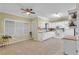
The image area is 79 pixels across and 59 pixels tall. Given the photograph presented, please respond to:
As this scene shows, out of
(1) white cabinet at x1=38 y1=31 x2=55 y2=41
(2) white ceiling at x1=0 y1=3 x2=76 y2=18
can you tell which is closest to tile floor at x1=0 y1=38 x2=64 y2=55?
(1) white cabinet at x1=38 y1=31 x2=55 y2=41

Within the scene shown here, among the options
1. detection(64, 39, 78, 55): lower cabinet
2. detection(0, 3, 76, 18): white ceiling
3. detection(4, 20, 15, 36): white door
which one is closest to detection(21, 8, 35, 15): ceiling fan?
detection(0, 3, 76, 18): white ceiling

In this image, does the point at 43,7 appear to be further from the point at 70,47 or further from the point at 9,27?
the point at 70,47

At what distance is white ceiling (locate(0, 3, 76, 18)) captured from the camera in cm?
170

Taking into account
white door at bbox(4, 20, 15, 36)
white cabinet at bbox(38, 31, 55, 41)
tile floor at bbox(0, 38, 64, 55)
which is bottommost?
tile floor at bbox(0, 38, 64, 55)

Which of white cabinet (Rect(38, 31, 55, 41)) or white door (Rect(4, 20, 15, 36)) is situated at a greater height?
white door (Rect(4, 20, 15, 36))

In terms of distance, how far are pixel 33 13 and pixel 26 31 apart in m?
0.34

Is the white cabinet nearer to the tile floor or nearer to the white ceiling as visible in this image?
the tile floor

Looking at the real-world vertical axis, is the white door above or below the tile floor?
above

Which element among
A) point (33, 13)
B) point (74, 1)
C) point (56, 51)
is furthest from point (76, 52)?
point (33, 13)

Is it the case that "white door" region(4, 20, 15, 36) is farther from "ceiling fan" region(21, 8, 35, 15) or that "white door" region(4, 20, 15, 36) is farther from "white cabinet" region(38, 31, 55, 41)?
"white cabinet" region(38, 31, 55, 41)

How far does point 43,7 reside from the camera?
1735 millimetres

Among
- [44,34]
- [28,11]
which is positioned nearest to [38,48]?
[44,34]

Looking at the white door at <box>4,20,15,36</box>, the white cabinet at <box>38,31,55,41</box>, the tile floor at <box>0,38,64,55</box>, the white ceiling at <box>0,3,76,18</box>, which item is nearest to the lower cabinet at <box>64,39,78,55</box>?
the tile floor at <box>0,38,64,55</box>

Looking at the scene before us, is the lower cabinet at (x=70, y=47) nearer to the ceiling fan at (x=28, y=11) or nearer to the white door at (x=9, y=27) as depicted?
the ceiling fan at (x=28, y=11)
